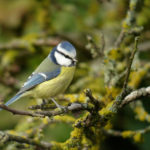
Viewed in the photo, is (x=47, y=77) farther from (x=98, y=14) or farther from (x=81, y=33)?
(x=98, y=14)

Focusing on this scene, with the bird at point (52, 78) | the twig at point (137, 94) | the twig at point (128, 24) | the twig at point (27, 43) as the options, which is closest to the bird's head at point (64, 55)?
the bird at point (52, 78)

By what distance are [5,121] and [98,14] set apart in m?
1.17

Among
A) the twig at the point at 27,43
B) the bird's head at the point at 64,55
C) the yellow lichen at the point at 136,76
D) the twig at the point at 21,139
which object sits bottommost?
the twig at the point at 21,139

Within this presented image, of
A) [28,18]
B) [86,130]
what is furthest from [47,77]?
[28,18]

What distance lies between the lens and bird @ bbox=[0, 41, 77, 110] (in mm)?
1356

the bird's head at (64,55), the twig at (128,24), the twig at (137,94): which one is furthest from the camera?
the twig at (128,24)

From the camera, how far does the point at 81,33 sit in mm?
2305

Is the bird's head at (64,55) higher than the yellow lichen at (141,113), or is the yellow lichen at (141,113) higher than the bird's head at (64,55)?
the bird's head at (64,55)

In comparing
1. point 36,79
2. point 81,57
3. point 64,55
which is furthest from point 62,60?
point 81,57

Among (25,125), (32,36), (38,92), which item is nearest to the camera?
(38,92)

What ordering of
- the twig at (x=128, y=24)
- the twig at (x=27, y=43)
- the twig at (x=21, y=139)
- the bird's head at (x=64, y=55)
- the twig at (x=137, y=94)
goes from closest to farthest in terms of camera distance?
the twig at (x=21, y=139), the twig at (x=137, y=94), the bird's head at (x=64, y=55), the twig at (x=128, y=24), the twig at (x=27, y=43)

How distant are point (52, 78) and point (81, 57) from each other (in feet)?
3.11

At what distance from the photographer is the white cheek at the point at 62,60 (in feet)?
4.69

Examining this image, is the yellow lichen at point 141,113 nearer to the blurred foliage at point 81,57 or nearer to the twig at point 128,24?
the blurred foliage at point 81,57
